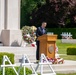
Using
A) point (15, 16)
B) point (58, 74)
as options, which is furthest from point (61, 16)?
point (58, 74)

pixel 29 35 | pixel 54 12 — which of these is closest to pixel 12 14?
pixel 29 35

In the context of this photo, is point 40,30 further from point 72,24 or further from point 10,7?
point 72,24

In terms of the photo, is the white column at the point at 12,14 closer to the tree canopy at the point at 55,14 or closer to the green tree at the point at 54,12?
the tree canopy at the point at 55,14

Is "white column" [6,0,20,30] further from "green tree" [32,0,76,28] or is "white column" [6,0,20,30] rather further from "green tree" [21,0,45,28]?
"green tree" [21,0,45,28]

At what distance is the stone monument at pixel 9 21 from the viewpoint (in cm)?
2161

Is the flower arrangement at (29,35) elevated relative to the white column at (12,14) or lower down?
lower down

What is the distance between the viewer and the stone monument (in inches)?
851

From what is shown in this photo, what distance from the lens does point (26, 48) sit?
20891 millimetres

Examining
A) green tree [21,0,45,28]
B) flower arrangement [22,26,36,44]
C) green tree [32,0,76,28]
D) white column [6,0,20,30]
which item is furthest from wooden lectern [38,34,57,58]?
green tree [21,0,45,28]

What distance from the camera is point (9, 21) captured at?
2200 cm

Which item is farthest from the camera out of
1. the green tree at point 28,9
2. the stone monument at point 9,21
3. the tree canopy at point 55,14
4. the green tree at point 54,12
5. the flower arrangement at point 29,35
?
the green tree at point 28,9

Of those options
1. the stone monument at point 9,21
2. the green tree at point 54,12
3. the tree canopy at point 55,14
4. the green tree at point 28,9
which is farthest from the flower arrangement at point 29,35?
the green tree at point 28,9

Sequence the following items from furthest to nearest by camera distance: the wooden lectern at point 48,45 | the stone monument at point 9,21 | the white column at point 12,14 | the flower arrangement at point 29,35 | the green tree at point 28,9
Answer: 1. the green tree at point 28,9
2. the white column at point 12,14
3. the stone monument at point 9,21
4. the flower arrangement at point 29,35
5. the wooden lectern at point 48,45

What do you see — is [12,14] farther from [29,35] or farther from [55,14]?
[55,14]
